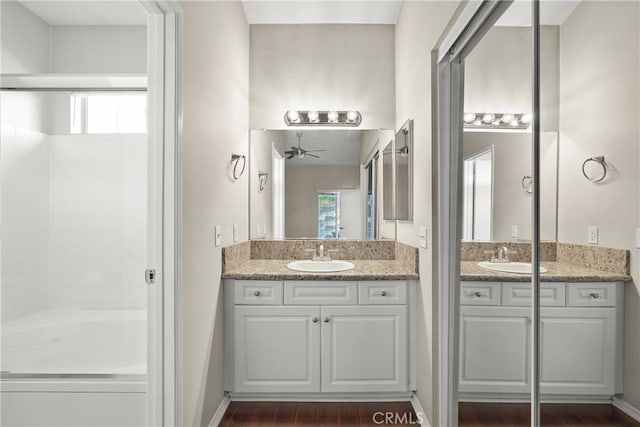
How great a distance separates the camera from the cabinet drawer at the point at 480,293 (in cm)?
146

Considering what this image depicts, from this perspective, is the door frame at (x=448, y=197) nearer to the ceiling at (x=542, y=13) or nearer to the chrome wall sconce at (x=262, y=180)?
the ceiling at (x=542, y=13)

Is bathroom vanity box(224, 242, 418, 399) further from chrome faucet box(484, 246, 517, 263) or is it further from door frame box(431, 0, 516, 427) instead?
chrome faucet box(484, 246, 517, 263)

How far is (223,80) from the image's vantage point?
2258 mm

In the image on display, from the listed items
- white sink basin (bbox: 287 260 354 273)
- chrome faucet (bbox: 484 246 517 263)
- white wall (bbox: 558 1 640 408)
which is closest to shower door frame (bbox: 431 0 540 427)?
chrome faucet (bbox: 484 246 517 263)

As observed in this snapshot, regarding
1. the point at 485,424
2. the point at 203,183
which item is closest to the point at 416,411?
the point at 485,424

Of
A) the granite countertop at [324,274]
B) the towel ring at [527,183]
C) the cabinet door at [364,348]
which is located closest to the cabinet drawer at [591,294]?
the towel ring at [527,183]

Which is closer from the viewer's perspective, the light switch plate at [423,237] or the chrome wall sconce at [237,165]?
the light switch plate at [423,237]

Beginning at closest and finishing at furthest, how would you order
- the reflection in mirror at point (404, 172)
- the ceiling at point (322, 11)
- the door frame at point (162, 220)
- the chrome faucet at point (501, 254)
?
1. the chrome faucet at point (501, 254)
2. the door frame at point (162, 220)
3. the reflection in mirror at point (404, 172)
4. the ceiling at point (322, 11)

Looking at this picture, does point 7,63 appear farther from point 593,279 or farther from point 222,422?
point 593,279

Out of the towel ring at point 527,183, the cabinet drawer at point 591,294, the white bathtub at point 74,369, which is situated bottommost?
the white bathtub at point 74,369

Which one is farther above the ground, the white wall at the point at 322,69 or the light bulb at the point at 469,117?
the white wall at the point at 322,69

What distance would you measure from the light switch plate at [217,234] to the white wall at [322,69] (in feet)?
3.61

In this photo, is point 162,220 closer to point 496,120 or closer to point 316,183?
point 496,120

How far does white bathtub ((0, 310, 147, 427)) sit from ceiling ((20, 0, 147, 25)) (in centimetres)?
193
